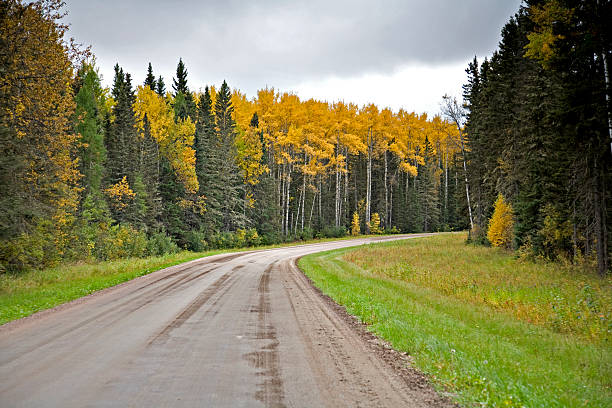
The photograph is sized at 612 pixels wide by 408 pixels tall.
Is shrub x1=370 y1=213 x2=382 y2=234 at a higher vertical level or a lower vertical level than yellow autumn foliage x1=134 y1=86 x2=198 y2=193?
lower

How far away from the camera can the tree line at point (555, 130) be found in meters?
13.9

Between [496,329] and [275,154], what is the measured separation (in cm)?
3739

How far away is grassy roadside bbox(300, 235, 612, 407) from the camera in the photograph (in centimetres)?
502

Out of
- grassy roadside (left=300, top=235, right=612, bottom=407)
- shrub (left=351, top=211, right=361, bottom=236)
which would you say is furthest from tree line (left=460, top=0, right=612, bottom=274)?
shrub (left=351, top=211, right=361, bottom=236)

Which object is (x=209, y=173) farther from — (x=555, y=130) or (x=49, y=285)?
(x=555, y=130)

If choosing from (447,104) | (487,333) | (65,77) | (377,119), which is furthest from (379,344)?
(377,119)

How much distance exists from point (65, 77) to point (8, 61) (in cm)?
180

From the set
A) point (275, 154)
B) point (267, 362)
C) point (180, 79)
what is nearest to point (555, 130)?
point (267, 362)

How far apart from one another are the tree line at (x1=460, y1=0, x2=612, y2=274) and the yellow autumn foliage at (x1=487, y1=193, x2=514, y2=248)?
85 cm

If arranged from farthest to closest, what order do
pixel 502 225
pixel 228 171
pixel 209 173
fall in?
pixel 228 171 < pixel 209 173 < pixel 502 225

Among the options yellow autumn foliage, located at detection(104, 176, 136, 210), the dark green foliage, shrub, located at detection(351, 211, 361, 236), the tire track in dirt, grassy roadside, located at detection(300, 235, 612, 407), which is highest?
the dark green foliage

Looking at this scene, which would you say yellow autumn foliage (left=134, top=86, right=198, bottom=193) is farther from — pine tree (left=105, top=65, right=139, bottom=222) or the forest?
pine tree (left=105, top=65, right=139, bottom=222)

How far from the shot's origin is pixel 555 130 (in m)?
15.9

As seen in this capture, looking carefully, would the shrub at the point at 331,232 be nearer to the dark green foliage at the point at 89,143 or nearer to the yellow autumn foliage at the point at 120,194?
the yellow autumn foliage at the point at 120,194
